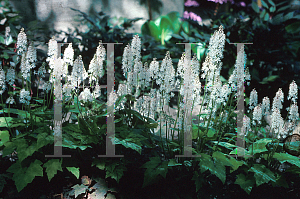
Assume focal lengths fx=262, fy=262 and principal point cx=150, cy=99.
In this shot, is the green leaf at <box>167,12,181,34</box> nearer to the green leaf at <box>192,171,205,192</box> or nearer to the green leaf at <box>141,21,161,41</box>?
the green leaf at <box>141,21,161,41</box>

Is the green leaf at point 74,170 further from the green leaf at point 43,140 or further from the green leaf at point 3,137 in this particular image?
the green leaf at point 3,137

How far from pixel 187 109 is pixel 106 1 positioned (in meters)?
4.52

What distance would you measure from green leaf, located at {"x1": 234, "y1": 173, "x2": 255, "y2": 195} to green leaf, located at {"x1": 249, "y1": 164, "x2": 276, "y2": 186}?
64 millimetres

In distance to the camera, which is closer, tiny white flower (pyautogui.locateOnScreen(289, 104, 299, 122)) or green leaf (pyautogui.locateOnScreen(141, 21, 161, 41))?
tiny white flower (pyautogui.locateOnScreen(289, 104, 299, 122))

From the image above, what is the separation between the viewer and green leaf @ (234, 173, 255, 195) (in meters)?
2.03

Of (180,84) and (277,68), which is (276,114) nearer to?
(180,84)

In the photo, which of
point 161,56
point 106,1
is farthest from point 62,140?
point 106,1

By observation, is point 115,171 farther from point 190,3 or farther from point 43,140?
point 190,3

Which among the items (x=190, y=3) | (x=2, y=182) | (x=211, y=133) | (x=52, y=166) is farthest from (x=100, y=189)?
(x=190, y=3)

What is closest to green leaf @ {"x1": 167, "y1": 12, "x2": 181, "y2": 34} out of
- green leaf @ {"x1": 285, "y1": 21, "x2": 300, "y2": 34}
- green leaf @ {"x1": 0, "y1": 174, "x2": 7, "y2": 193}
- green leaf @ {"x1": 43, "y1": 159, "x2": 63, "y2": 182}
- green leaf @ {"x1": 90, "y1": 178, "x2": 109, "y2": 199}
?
green leaf @ {"x1": 285, "y1": 21, "x2": 300, "y2": 34}

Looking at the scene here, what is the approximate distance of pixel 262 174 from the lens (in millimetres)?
2084

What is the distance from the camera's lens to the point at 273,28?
4.46 m

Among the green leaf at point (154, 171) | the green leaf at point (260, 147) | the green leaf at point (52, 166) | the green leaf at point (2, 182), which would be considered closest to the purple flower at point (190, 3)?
the green leaf at point (260, 147)

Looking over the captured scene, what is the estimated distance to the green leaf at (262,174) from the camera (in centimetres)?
202
